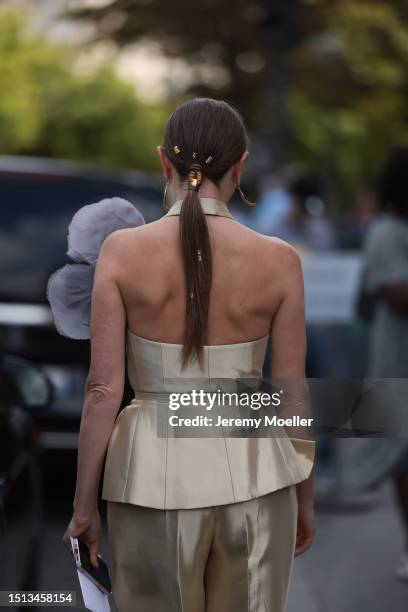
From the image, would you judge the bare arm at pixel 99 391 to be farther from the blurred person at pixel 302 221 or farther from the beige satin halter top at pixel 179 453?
the blurred person at pixel 302 221

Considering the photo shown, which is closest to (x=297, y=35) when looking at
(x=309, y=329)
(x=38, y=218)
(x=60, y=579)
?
(x=309, y=329)

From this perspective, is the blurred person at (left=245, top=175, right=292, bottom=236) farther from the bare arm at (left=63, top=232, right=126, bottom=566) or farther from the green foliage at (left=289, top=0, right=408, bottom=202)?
the bare arm at (left=63, top=232, right=126, bottom=566)

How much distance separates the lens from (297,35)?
40.1 feet

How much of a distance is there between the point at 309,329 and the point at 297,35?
4.22 m

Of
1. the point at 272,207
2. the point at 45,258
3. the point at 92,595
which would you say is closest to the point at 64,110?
the point at 272,207

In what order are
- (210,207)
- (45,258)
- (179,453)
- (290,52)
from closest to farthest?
1. (179,453)
2. (210,207)
3. (45,258)
4. (290,52)

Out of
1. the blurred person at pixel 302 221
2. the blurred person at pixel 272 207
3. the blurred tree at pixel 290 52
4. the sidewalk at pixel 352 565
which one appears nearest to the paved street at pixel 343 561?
the sidewalk at pixel 352 565

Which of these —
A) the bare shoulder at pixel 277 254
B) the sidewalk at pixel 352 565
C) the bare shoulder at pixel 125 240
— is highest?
the bare shoulder at pixel 125 240

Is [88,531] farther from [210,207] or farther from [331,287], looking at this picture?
[331,287]

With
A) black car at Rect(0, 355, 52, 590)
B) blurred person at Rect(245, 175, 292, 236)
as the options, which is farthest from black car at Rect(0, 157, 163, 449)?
blurred person at Rect(245, 175, 292, 236)

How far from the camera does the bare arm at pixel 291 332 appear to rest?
304 cm

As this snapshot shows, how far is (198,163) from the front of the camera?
3031 mm

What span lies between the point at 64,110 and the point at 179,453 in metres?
30.5

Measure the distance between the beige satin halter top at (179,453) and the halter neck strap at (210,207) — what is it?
0.30m
